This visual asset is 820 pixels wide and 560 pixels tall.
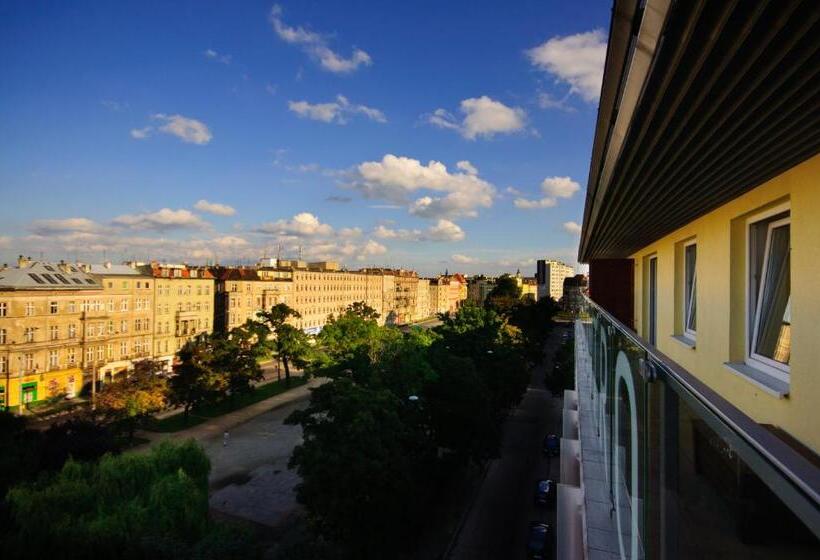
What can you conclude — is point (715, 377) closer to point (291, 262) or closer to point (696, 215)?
point (696, 215)

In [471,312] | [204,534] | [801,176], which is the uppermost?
[801,176]

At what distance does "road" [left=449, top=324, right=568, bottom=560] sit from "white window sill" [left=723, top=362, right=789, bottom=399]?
12.8 m

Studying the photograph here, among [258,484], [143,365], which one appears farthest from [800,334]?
[143,365]

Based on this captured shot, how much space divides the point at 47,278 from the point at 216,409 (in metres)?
14.8

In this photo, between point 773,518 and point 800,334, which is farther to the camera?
point 800,334

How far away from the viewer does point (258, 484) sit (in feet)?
68.5

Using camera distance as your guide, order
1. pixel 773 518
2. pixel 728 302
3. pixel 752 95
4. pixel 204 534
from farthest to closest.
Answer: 1. pixel 204 534
2. pixel 728 302
3. pixel 752 95
4. pixel 773 518

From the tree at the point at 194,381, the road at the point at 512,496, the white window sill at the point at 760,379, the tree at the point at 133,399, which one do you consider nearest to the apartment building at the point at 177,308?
the tree at the point at 194,381

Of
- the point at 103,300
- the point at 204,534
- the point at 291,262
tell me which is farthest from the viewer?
the point at 291,262

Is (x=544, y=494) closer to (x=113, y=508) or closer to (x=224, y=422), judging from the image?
(x=113, y=508)

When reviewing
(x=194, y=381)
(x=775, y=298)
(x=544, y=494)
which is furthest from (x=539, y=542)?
(x=194, y=381)

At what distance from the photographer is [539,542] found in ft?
50.9

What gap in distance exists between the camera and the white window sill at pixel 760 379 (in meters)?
4.53

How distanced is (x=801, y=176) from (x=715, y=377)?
2901mm
